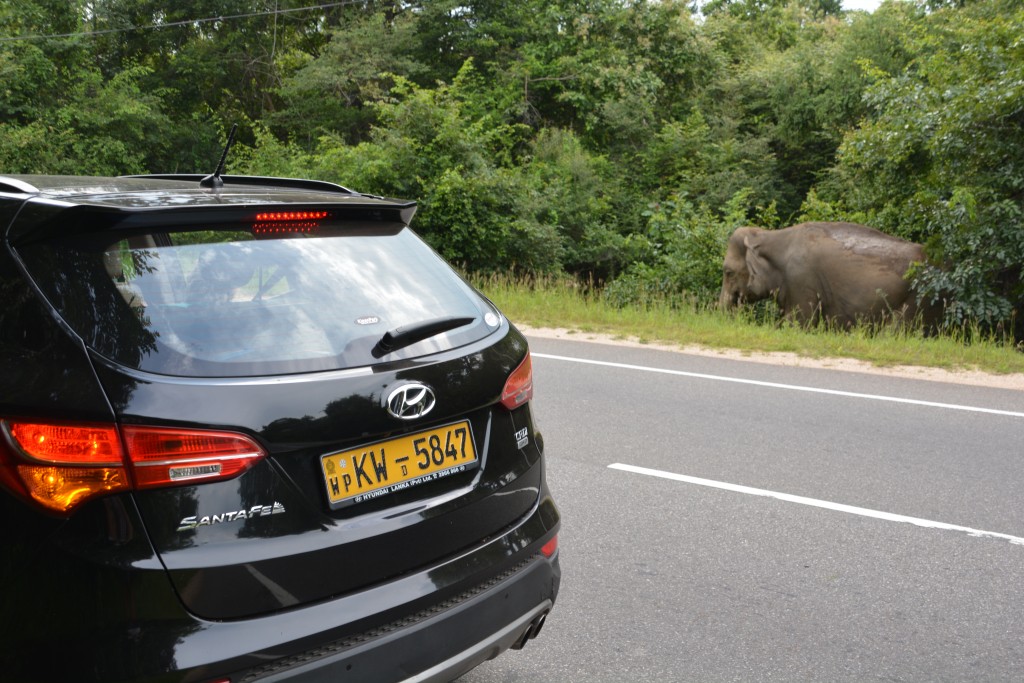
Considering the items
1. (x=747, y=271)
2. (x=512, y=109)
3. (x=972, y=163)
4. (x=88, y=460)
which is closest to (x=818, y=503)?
(x=88, y=460)

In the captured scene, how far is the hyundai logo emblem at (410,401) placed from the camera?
2553 millimetres

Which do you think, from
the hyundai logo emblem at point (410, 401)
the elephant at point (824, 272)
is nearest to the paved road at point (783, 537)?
the hyundai logo emblem at point (410, 401)

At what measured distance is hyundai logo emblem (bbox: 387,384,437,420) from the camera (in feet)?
8.38

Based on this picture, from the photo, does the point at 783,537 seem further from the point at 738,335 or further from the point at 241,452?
the point at 738,335

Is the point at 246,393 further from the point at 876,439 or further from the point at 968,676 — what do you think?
the point at 876,439

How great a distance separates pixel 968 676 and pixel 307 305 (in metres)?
2.77

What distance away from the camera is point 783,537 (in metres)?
4.77

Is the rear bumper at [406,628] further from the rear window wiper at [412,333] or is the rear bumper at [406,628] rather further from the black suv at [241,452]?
the rear window wiper at [412,333]

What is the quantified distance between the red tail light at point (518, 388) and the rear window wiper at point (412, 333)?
9.9 inches

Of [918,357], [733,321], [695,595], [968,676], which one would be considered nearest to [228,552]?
[695,595]

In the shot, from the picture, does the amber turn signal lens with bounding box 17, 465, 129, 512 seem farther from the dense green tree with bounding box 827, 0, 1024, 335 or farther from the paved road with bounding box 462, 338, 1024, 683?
the dense green tree with bounding box 827, 0, 1024, 335

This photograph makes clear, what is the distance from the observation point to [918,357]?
32.6 ft

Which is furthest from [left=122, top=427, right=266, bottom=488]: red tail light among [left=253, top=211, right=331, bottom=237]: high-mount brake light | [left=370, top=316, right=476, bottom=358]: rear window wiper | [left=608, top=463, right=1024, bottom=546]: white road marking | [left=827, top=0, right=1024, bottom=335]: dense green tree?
[left=827, top=0, right=1024, bottom=335]: dense green tree

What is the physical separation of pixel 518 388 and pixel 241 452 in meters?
1.05
